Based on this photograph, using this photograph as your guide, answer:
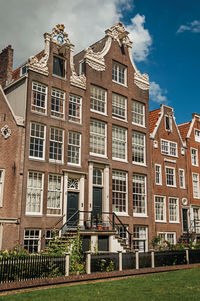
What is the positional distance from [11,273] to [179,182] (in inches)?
921

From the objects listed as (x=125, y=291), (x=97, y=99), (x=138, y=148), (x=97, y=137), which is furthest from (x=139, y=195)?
(x=125, y=291)

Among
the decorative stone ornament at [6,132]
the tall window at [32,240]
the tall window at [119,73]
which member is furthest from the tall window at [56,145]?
the tall window at [119,73]

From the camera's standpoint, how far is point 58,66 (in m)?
26.3

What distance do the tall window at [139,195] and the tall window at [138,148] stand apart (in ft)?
4.71

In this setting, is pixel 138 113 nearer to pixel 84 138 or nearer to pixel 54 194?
pixel 84 138

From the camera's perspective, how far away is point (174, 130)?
35875 millimetres

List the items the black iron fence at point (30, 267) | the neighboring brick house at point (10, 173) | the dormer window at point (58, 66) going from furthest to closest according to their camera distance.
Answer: the dormer window at point (58, 66) < the neighboring brick house at point (10, 173) < the black iron fence at point (30, 267)

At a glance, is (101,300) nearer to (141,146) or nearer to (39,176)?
(39,176)

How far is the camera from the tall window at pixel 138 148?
100 feet

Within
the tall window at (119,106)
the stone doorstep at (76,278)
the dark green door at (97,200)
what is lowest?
the stone doorstep at (76,278)

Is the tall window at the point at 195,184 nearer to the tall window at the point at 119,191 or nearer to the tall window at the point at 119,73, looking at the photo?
the tall window at the point at 119,191

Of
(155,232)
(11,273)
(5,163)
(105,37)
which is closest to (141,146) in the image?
(155,232)

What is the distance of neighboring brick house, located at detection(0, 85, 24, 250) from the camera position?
69.8 ft

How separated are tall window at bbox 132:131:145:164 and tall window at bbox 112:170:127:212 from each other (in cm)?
220
